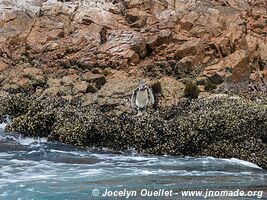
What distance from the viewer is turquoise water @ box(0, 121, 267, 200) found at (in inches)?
499

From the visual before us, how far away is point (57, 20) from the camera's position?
105 feet

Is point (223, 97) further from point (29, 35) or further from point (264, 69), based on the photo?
point (29, 35)

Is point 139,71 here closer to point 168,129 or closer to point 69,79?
point 69,79

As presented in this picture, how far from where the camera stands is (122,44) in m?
28.9

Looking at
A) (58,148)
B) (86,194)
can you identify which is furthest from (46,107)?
(86,194)

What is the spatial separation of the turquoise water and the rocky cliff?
1191 millimetres

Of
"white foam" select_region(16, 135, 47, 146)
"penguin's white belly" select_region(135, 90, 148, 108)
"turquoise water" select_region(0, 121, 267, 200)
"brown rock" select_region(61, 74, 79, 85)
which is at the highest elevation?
"brown rock" select_region(61, 74, 79, 85)

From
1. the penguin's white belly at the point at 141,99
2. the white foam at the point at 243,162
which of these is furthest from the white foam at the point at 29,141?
the white foam at the point at 243,162

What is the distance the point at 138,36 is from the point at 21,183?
17.5 meters

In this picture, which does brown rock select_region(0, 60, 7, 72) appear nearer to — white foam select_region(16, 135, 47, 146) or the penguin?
the penguin

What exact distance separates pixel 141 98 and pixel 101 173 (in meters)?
9.33

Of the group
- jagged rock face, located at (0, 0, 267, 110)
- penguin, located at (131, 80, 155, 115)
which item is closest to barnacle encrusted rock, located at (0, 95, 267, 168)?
penguin, located at (131, 80, 155, 115)

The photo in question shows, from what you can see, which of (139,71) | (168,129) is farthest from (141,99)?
(168,129)

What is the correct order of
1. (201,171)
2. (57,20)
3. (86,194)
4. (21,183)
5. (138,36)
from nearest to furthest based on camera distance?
(86,194)
(21,183)
(201,171)
(138,36)
(57,20)
